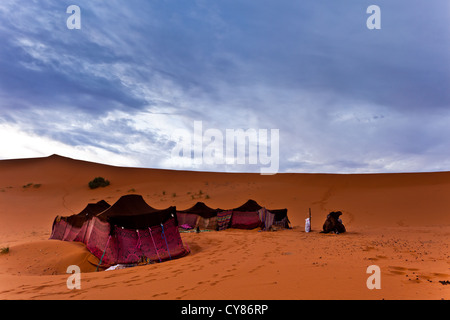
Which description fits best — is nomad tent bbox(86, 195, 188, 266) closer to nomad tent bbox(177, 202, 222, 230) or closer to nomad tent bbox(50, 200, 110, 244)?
nomad tent bbox(50, 200, 110, 244)

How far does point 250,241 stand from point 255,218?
7.39 m

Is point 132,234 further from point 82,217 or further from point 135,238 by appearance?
point 82,217

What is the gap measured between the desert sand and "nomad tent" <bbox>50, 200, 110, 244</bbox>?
1.04 m

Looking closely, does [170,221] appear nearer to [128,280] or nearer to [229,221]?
[128,280]

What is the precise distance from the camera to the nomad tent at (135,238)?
9.62 meters

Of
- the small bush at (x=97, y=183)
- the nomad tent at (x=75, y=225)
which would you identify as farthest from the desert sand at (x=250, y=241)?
the nomad tent at (x=75, y=225)

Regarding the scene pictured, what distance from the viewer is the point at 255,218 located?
20469 millimetres

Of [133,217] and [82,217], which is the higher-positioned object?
[133,217]

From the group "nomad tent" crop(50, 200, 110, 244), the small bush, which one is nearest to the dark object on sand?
"nomad tent" crop(50, 200, 110, 244)

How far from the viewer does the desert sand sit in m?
5.21

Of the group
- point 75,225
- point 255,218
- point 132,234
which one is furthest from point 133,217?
point 255,218

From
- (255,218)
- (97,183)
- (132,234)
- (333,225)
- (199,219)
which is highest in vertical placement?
(97,183)

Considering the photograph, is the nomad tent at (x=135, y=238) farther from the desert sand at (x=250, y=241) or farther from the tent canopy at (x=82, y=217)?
the tent canopy at (x=82, y=217)
